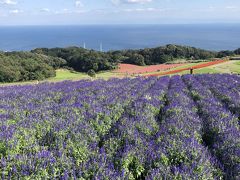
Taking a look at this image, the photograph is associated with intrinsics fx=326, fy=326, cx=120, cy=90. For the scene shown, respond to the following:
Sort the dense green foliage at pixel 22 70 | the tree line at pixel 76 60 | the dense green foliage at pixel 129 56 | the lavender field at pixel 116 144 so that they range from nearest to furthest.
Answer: the lavender field at pixel 116 144, the dense green foliage at pixel 22 70, the tree line at pixel 76 60, the dense green foliage at pixel 129 56

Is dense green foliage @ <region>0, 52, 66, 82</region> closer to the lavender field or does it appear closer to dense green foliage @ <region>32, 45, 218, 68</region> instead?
dense green foliage @ <region>32, 45, 218, 68</region>

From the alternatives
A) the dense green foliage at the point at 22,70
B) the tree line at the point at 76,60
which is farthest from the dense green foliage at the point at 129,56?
the dense green foliage at the point at 22,70

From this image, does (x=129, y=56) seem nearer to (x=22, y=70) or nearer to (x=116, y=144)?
(x=22, y=70)

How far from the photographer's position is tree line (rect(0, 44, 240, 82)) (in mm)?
52691

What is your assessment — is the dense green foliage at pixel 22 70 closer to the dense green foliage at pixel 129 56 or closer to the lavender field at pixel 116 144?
the dense green foliage at pixel 129 56

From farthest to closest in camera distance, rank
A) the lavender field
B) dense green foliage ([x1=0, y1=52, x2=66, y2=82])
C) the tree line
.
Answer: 1. the tree line
2. dense green foliage ([x1=0, y1=52, x2=66, y2=82])
3. the lavender field

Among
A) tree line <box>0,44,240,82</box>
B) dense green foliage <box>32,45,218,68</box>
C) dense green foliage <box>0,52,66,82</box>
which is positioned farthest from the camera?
dense green foliage <box>32,45,218,68</box>

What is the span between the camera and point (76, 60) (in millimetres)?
77312

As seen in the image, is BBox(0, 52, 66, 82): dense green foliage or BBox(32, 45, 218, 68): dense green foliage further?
BBox(32, 45, 218, 68): dense green foliage

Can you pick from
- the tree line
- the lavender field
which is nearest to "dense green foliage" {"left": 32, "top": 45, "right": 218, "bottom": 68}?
the tree line

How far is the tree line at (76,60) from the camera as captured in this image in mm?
52691

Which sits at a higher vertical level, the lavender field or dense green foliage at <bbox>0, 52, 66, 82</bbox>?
the lavender field

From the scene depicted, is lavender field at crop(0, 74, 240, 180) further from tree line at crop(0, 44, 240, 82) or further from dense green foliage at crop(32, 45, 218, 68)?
dense green foliage at crop(32, 45, 218, 68)

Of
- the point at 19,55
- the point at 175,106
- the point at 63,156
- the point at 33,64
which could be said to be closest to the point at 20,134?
the point at 63,156
